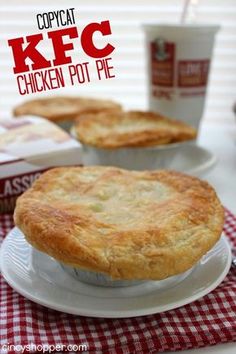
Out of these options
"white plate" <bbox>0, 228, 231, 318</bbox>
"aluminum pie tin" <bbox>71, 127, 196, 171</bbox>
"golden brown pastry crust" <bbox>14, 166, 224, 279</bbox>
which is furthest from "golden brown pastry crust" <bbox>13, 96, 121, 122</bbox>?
"white plate" <bbox>0, 228, 231, 318</bbox>

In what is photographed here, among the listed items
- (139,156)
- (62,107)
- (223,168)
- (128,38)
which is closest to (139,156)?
(139,156)

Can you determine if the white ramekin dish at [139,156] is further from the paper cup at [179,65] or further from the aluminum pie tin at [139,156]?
the paper cup at [179,65]

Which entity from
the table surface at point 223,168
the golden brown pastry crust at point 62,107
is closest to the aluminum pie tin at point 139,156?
the table surface at point 223,168

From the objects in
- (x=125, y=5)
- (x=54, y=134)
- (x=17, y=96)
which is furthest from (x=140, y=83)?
(x=54, y=134)

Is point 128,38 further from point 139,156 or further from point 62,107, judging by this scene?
point 139,156

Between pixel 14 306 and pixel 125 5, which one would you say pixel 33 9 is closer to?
pixel 125 5

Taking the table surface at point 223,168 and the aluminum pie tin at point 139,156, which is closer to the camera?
the table surface at point 223,168

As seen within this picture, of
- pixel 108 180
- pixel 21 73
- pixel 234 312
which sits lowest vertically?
pixel 234 312
